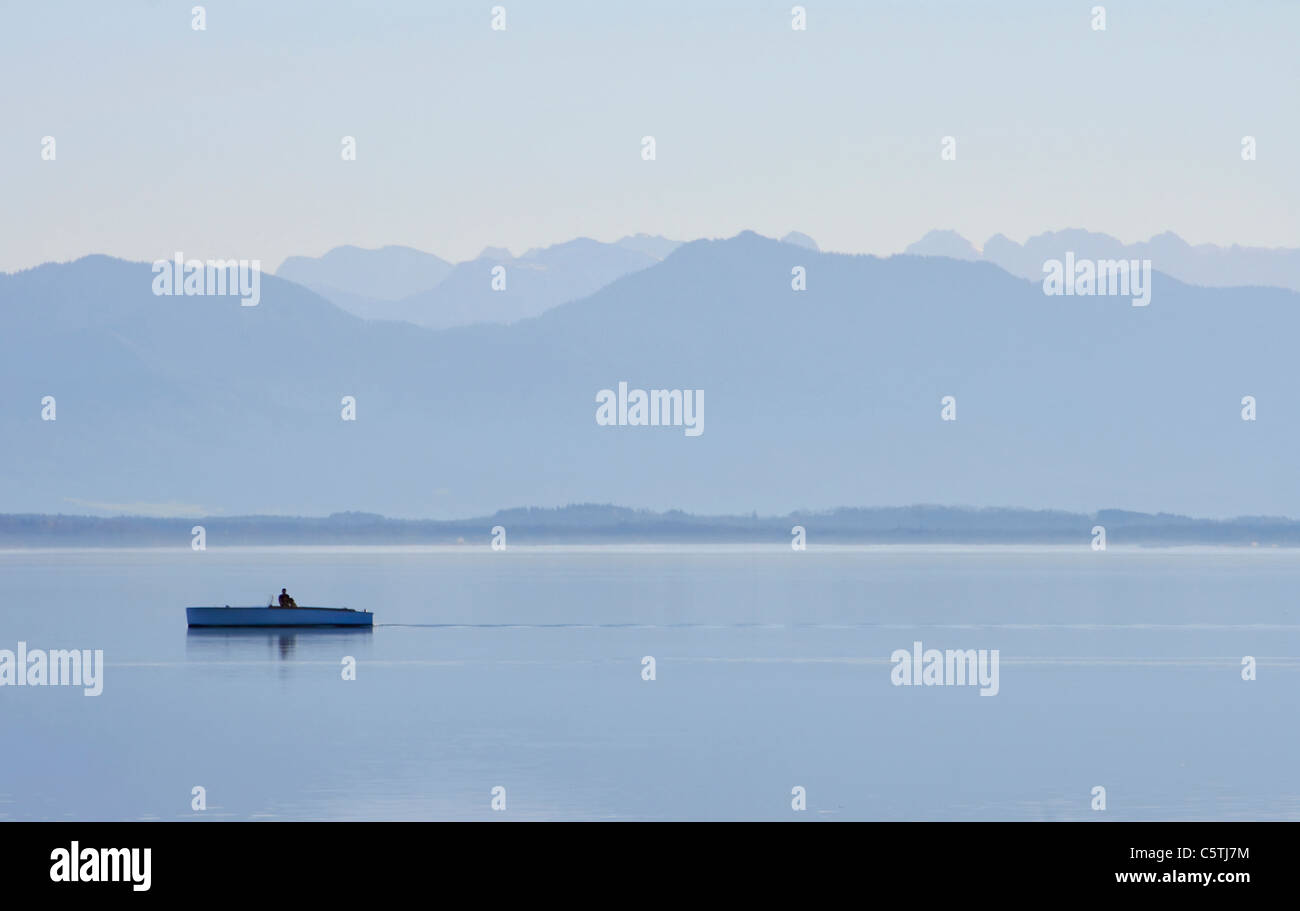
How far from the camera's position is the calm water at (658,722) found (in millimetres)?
42344

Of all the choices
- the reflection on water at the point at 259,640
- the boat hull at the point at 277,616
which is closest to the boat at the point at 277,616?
the boat hull at the point at 277,616

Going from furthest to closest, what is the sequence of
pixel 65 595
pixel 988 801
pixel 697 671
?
pixel 65 595 < pixel 697 671 < pixel 988 801

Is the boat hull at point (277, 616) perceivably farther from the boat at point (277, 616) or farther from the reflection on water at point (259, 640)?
the reflection on water at point (259, 640)

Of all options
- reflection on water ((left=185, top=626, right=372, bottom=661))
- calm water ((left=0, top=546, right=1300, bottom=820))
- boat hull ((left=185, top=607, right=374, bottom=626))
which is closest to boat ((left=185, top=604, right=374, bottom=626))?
boat hull ((left=185, top=607, right=374, bottom=626))

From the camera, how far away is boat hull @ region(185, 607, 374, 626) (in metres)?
92.6

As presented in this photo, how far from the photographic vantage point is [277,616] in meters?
93.3

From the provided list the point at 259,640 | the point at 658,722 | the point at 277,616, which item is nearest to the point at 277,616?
the point at 277,616

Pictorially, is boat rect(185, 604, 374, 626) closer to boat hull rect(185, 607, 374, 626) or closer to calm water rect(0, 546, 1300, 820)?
boat hull rect(185, 607, 374, 626)
